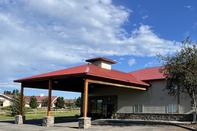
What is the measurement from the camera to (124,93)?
28328mm

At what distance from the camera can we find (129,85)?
23.4m

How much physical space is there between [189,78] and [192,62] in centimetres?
124

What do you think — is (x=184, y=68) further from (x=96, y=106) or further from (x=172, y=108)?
(x=96, y=106)

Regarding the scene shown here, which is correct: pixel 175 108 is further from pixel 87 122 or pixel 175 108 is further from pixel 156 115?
pixel 87 122

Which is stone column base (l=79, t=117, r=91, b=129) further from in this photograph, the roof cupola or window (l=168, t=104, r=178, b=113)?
window (l=168, t=104, r=178, b=113)

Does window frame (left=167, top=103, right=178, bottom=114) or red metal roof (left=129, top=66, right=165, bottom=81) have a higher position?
red metal roof (left=129, top=66, right=165, bottom=81)

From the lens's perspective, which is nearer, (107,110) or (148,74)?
(148,74)

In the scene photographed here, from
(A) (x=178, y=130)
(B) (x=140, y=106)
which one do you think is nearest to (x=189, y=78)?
(A) (x=178, y=130)

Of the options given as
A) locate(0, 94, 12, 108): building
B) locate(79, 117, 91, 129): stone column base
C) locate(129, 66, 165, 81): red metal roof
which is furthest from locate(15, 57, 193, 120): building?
locate(0, 94, 12, 108): building

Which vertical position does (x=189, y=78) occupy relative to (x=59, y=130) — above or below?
above

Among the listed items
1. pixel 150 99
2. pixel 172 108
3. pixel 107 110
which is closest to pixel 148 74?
pixel 150 99

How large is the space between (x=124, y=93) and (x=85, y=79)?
1117 centimetres

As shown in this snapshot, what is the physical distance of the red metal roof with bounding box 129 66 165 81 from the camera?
2616 centimetres

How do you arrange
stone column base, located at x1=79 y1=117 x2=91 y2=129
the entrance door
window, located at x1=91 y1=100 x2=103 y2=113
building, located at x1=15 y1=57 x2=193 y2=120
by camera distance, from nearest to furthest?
1. stone column base, located at x1=79 y1=117 x2=91 y2=129
2. building, located at x1=15 y1=57 x2=193 y2=120
3. the entrance door
4. window, located at x1=91 y1=100 x2=103 y2=113
